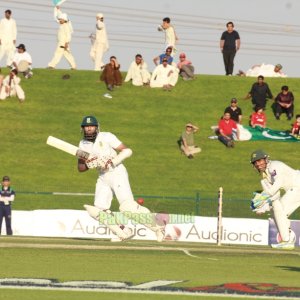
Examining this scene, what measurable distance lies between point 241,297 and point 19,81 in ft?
109

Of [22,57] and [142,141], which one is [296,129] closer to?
[142,141]

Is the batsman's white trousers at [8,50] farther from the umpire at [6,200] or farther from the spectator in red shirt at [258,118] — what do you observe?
the umpire at [6,200]

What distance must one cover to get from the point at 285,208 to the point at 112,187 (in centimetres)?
307

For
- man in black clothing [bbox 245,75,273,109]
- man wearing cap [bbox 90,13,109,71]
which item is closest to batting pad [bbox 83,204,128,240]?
man in black clothing [bbox 245,75,273,109]

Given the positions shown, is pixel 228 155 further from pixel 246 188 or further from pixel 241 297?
pixel 241 297

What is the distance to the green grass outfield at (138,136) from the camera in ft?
135

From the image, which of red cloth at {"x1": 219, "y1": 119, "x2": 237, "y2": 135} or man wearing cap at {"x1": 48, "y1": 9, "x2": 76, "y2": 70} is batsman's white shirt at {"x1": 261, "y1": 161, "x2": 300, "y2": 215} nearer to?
red cloth at {"x1": 219, "y1": 119, "x2": 237, "y2": 135}

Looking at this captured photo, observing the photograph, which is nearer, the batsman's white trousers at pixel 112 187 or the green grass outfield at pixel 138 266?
the green grass outfield at pixel 138 266

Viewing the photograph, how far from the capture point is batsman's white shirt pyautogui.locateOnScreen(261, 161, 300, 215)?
818 inches

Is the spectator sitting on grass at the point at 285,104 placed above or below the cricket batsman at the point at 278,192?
above

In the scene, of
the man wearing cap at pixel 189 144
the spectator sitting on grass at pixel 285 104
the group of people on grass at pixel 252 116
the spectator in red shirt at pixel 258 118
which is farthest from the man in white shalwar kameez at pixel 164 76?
the spectator sitting on grass at pixel 285 104

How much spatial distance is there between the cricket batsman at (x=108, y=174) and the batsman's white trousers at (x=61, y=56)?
25.7 m

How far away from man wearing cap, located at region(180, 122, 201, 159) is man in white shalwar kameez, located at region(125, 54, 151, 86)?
152 inches

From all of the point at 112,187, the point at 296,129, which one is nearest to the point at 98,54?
the point at 296,129
